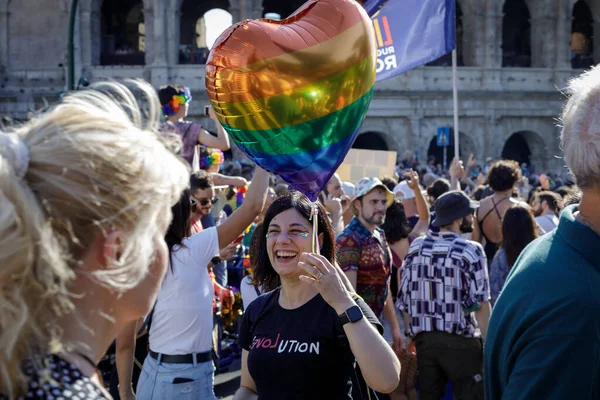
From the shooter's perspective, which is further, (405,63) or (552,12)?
(552,12)

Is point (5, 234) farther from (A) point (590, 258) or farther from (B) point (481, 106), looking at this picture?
(B) point (481, 106)

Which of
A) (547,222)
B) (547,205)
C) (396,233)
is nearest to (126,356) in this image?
(396,233)

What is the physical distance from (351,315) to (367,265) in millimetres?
1883

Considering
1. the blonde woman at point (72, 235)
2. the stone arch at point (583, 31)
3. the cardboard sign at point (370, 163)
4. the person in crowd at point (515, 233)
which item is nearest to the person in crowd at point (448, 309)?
the person in crowd at point (515, 233)

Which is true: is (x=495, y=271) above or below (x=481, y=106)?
below

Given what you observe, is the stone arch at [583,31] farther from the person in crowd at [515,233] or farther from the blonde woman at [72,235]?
the blonde woman at [72,235]

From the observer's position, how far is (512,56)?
28.7 m

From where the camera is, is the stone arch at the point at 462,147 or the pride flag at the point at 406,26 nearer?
the pride flag at the point at 406,26

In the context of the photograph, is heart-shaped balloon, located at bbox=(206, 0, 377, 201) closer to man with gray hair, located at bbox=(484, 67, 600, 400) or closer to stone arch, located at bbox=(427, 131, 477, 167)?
man with gray hair, located at bbox=(484, 67, 600, 400)

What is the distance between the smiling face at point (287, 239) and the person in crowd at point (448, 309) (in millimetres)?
1548

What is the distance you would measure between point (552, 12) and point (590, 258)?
27783 mm

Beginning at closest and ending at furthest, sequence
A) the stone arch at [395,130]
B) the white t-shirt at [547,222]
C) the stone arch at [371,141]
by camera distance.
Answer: the white t-shirt at [547,222], the stone arch at [395,130], the stone arch at [371,141]

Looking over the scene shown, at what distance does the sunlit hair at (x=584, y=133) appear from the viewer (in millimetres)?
1684

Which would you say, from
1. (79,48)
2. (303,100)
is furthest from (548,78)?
(303,100)
